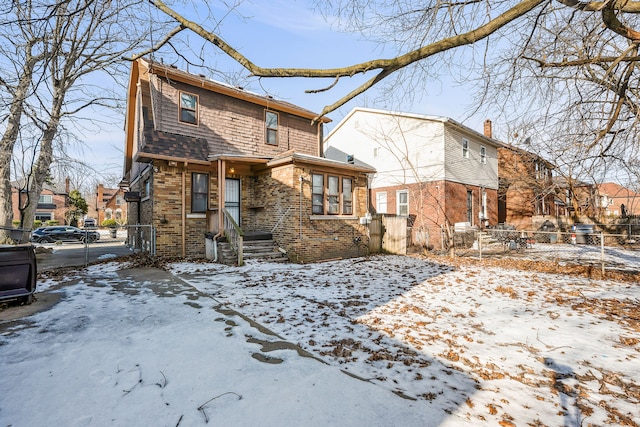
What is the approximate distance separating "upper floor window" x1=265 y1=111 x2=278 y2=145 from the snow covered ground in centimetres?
902

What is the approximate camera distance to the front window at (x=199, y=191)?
10851 millimetres

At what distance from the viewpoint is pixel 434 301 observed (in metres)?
5.58

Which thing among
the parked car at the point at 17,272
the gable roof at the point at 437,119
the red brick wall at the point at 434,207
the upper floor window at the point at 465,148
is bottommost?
the parked car at the point at 17,272

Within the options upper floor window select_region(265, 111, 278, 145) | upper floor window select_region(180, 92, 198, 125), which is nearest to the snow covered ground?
upper floor window select_region(180, 92, 198, 125)

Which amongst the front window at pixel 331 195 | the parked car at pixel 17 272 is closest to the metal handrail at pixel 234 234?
the front window at pixel 331 195

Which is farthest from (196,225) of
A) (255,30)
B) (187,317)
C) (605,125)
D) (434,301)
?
(605,125)

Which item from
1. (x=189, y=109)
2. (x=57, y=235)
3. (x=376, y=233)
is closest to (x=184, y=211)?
(x=189, y=109)

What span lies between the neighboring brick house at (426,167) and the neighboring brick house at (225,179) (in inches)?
196

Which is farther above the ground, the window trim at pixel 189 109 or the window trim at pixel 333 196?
the window trim at pixel 189 109

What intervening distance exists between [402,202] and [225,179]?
33.9 ft

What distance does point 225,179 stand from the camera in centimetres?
1162

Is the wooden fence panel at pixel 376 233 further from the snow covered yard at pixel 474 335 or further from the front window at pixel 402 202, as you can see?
the snow covered yard at pixel 474 335

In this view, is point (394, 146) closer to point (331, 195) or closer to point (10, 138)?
point (331, 195)

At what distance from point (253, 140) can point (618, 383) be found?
12887 millimetres
